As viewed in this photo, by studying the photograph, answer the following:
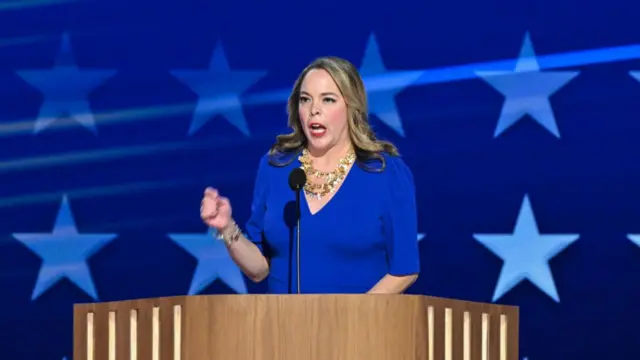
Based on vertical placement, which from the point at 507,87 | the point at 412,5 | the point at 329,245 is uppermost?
the point at 412,5

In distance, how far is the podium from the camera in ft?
7.29

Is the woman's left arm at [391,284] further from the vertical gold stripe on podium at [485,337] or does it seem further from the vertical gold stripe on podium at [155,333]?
the vertical gold stripe on podium at [155,333]

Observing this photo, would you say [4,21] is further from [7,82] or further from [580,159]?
[580,159]

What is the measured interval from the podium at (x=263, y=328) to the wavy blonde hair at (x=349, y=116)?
699 millimetres

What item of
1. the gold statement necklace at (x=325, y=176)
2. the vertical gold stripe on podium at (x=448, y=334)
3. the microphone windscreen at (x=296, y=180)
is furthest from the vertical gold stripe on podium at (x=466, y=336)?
the gold statement necklace at (x=325, y=176)

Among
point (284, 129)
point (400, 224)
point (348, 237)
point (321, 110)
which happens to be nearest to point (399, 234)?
point (400, 224)

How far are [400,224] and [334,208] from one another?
17cm

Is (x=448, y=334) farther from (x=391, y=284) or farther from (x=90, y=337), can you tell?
(x=90, y=337)

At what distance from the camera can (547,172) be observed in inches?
147

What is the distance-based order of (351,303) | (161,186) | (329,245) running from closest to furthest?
(351,303) < (329,245) < (161,186)

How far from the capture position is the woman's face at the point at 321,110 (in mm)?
2854

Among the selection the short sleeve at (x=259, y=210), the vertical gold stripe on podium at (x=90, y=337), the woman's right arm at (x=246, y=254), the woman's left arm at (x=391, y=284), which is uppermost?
the short sleeve at (x=259, y=210)

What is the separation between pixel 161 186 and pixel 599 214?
1.52 meters

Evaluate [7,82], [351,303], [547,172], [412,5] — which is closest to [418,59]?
[412,5]
